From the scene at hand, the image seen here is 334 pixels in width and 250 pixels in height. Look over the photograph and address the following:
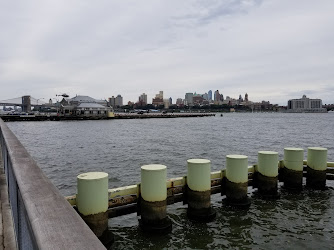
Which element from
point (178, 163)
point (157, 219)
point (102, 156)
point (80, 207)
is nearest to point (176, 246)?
point (157, 219)

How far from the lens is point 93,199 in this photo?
7.39 metres

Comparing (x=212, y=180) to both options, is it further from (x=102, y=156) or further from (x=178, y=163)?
(x=102, y=156)

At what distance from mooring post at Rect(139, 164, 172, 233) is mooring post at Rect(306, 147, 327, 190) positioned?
313 inches

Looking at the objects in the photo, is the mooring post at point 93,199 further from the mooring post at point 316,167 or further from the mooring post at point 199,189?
the mooring post at point 316,167

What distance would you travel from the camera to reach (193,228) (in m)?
9.45

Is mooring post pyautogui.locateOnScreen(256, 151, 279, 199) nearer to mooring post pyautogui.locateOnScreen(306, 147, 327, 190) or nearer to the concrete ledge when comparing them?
mooring post pyautogui.locateOnScreen(306, 147, 327, 190)

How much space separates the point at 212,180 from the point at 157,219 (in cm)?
304

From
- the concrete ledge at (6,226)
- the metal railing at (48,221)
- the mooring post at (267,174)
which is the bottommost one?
the mooring post at (267,174)

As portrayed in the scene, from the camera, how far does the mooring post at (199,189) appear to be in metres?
9.45

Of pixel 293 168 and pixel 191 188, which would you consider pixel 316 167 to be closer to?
pixel 293 168

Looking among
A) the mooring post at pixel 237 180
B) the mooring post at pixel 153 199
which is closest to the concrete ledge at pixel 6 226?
the mooring post at pixel 153 199

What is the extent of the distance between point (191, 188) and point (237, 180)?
211 cm

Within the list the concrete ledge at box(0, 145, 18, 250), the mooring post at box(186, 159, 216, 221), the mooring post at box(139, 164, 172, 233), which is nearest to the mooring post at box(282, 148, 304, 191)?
the mooring post at box(186, 159, 216, 221)

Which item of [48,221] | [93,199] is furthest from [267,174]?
[48,221]
